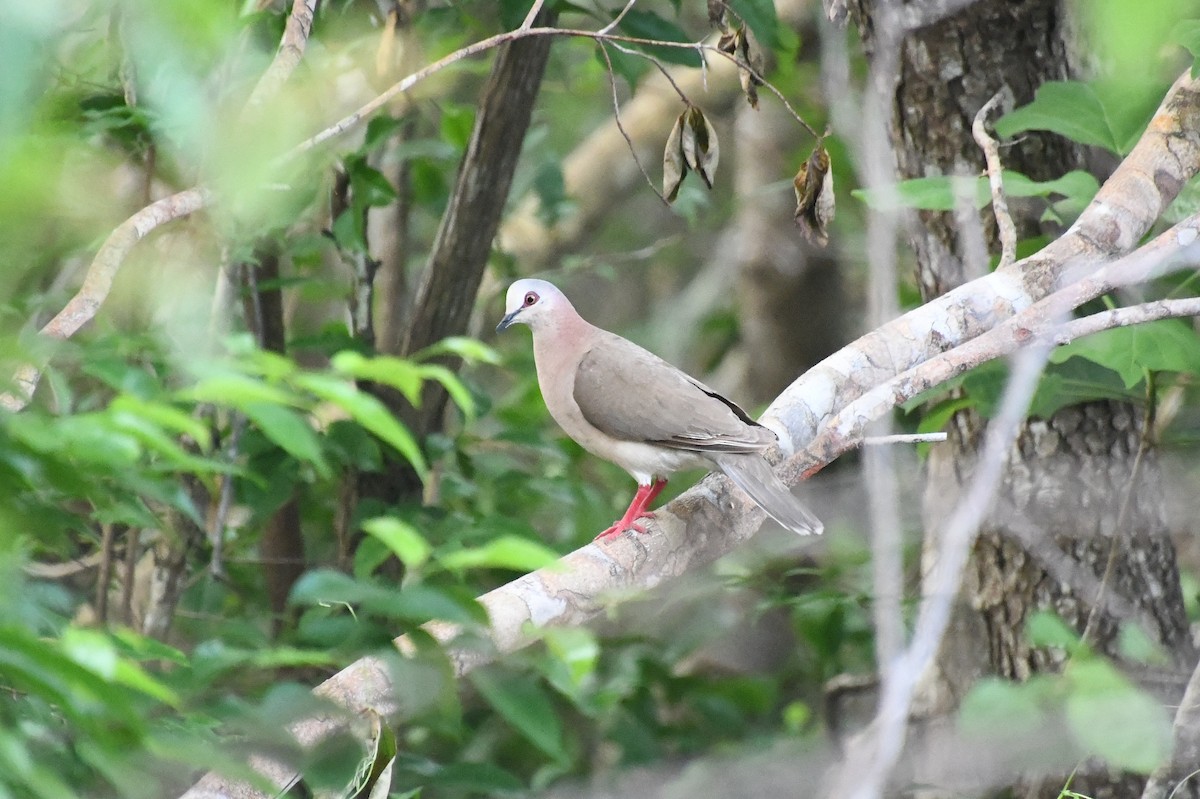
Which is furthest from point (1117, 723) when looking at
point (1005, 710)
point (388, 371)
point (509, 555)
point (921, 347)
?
point (388, 371)

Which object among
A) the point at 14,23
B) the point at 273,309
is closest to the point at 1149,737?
the point at 14,23

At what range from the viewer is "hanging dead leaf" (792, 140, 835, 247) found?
273 cm

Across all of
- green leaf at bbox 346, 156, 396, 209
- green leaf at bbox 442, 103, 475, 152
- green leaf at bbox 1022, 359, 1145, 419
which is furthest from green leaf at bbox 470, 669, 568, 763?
green leaf at bbox 442, 103, 475, 152

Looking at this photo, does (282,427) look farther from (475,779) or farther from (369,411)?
(475,779)

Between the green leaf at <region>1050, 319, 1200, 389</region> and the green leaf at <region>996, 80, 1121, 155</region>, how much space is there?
22.4 inches

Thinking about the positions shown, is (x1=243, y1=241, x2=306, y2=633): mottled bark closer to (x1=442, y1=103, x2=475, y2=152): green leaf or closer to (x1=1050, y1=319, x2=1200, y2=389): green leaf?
(x1=442, y1=103, x2=475, y2=152): green leaf

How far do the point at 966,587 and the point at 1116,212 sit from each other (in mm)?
1242

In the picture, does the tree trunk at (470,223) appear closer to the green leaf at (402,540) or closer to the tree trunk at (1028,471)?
the tree trunk at (1028,471)

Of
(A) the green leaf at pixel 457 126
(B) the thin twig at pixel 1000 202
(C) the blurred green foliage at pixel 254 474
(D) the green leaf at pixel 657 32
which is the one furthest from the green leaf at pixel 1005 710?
(A) the green leaf at pixel 457 126

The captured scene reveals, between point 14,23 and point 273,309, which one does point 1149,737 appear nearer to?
point 14,23

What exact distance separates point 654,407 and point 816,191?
29.7 inches

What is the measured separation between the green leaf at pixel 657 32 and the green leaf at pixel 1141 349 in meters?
1.50

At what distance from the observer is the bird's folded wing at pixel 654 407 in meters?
2.94

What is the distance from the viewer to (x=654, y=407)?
3158 mm
